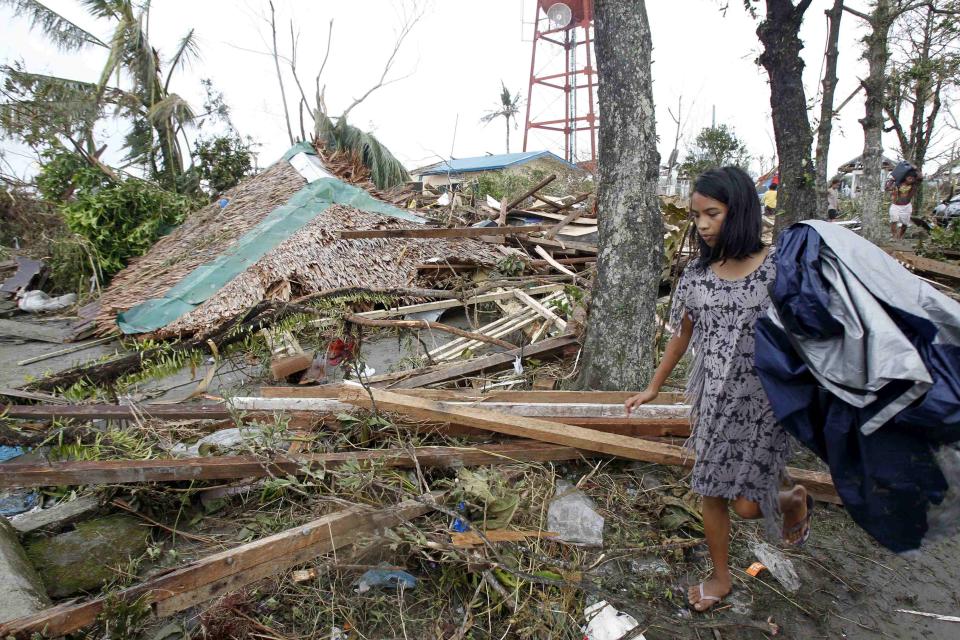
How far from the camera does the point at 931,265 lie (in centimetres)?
736

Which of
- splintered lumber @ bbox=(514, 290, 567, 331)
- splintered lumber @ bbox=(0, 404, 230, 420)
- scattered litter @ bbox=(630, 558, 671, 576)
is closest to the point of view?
scattered litter @ bbox=(630, 558, 671, 576)

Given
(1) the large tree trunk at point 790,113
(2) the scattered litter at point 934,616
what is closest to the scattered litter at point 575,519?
(2) the scattered litter at point 934,616

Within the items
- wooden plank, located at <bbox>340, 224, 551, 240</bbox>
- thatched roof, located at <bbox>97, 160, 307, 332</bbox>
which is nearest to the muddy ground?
wooden plank, located at <bbox>340, 224, 551, 240</bbox>

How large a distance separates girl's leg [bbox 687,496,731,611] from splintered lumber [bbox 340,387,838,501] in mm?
476

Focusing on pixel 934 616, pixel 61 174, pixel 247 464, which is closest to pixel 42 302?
pixel 61 174

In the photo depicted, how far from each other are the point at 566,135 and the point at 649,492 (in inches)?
1125

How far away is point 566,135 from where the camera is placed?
2886cm

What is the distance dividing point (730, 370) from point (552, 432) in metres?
1.13

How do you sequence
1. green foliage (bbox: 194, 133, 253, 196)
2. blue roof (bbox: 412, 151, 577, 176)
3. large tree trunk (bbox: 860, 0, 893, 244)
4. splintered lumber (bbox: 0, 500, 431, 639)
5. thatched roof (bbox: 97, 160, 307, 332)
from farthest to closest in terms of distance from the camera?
blue roof (bbox: 412, 151, 577, 176), green foliage (bbox: 194, 133, 253, 196), large tree trunk (bbox: 860, 0, 893, 244), thatched roof (bbox: 97, 160, 307, 332), splintered lumber (bbox: 0, 500, 431, 639)

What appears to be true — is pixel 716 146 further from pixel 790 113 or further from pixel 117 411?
pixel 117 411

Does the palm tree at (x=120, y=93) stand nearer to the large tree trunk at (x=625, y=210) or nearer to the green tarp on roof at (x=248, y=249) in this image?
the green tarp on roof at (x=248, y=249)

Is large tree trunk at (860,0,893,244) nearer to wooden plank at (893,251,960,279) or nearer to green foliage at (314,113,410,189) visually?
wooden plank at (893,251,960,279)

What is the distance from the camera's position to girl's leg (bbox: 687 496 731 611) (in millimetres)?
2084

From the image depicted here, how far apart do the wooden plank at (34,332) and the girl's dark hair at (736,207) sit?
352 inches
